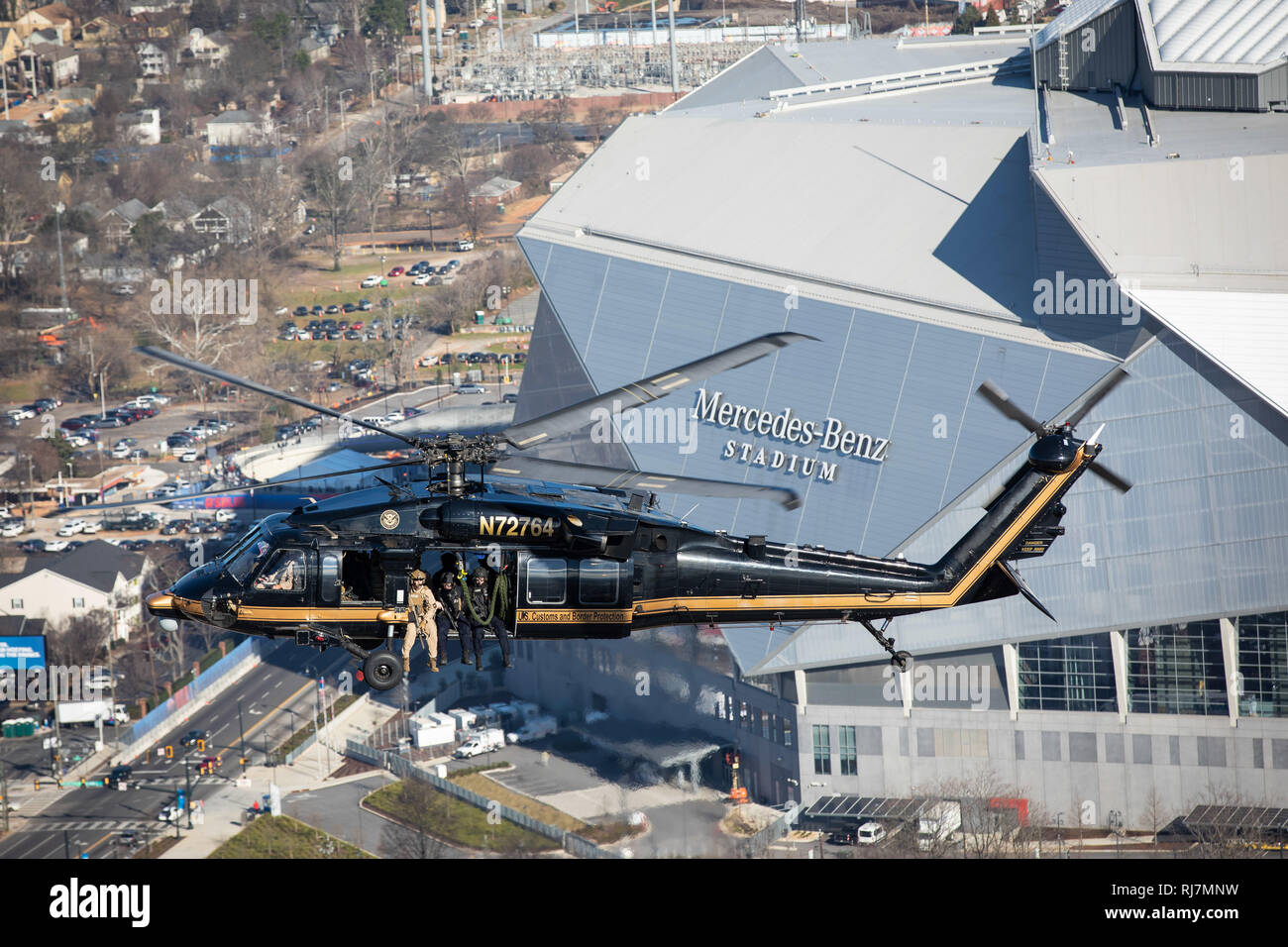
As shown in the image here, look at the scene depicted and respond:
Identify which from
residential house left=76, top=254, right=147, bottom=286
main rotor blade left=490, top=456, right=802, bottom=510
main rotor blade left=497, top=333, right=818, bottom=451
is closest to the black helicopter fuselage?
main rotor blade left=490, top=456, right=802, bottom=510

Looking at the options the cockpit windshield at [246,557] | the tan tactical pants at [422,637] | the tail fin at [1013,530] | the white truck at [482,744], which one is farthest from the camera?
the white truck at [482,744]

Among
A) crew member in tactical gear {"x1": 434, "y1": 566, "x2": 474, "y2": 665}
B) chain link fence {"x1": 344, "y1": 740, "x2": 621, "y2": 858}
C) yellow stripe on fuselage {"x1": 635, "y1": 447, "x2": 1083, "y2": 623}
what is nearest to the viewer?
crew member in tactical gear {"x1": 434, "y1": 566, "x2": 474, "y2": 665}

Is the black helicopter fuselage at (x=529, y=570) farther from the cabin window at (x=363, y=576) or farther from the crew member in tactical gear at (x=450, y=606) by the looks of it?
the crew member in tactical gear at (x=450, y=606)

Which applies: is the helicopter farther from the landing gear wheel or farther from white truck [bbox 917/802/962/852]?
white truck [bbox 917/802/962/852]

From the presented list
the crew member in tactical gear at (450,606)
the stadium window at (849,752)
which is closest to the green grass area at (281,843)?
the stadium window at (849,752)

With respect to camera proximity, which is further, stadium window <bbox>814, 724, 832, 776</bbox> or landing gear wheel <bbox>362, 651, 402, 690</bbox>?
stadium window <bbox>814, 724, 832, 776</bbox>

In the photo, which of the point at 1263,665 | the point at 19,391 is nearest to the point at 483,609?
the point at 1263,665

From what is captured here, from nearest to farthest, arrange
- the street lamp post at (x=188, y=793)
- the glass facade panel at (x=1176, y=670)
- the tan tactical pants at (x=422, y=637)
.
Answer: the tan tactical pants at (x=422, y=637)
the glass facade panel at (x=1176, y=670)
the street lamp post at (x=188, y=793)

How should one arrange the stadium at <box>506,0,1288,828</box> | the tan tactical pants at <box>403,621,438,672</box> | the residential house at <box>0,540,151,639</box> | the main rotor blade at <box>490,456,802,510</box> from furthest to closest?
the residential house at <box>0,540,151,639</box> < the stadium at <box>506,0,1288,828</box> < the tan tactical pants at <box>403,621,438,672</box> < the main rotor blade at <box>490,456,802,510</box>
